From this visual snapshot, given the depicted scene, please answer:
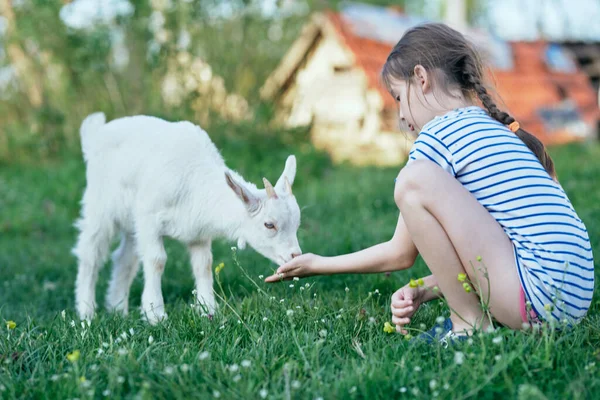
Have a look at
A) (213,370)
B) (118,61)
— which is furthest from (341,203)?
(118,61)

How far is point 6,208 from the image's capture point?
7945 mm

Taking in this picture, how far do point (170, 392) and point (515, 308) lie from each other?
1.27m

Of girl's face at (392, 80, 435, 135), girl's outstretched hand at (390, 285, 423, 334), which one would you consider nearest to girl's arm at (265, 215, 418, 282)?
girl's outstretched hand at (390, 285, 423, 334)

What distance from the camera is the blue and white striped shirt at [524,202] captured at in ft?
7.82

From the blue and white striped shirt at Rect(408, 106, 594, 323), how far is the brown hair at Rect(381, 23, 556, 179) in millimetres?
168

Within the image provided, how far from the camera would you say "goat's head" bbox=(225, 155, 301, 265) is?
126 inches

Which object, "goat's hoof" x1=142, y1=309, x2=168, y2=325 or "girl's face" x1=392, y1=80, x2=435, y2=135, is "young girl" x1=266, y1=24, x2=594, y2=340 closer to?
"girl's face" x1=392, y1=80, x2=435, y2=135

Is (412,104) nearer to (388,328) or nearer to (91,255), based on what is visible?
(388,328)

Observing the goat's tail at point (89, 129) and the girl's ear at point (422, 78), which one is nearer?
the girl's ear at point (422, 78)

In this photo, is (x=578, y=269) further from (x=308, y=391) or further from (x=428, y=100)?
(x=308, y=391)

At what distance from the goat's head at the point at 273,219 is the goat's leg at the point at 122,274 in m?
1.15

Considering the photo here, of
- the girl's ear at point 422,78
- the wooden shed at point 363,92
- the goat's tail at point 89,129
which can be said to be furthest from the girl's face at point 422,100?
the wooden shed at point 363,92

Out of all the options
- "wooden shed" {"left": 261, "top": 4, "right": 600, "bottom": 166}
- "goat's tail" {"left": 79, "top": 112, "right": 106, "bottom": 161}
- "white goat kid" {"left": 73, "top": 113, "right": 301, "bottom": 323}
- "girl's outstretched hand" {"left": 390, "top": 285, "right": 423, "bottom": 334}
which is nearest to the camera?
"girl's outstretched hand" {"left": 390, "top": 285, "right": 423, "bottom": 334}

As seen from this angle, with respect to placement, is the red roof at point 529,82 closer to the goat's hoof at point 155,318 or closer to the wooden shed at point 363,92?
the wooden shed at point 363,92
